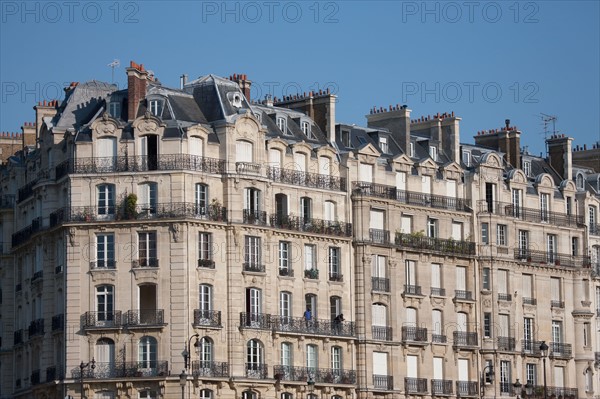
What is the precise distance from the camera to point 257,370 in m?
91.8

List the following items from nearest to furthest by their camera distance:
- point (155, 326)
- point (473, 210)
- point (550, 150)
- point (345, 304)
A: point (155, 326) < point (345, 304) < point (473, 210) < point (550, 150)

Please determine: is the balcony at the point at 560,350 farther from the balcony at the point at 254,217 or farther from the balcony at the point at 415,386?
the balcony at the point at 254,217

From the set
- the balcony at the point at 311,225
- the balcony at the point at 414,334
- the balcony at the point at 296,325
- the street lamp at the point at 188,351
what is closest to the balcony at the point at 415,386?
the balcony at the point at 414,334

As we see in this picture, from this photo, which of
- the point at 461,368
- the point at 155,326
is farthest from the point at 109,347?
the point at 461,368

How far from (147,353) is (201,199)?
7304 millimetres

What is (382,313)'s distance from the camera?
98688 millimetres

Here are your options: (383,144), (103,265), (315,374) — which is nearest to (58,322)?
(103,265)

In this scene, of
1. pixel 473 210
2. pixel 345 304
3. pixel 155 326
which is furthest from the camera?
pixel 473 210

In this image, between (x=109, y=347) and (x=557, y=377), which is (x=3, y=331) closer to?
(x=109, y=347)

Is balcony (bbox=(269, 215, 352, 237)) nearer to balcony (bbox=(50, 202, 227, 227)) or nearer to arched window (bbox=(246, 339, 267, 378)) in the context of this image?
balcony (bbox=(50, 202, 227, 227))

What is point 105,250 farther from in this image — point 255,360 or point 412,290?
point 412,290

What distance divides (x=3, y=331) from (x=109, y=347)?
35.6ft

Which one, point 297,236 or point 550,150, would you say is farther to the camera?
point 550,150

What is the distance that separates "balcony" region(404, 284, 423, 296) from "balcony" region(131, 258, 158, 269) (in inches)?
581
